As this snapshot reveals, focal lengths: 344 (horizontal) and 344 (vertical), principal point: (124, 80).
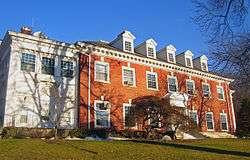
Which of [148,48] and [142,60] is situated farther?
[148,48]

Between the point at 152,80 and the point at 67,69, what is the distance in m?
8.22

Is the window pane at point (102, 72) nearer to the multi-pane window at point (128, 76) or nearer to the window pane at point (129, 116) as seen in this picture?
the multi-pane window at point (128, 76)

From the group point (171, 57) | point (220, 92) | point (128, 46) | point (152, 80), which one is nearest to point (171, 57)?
point (171, 57)

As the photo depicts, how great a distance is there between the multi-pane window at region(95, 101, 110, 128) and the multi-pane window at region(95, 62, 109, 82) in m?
1.96

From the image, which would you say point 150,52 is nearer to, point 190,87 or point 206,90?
point 190,87

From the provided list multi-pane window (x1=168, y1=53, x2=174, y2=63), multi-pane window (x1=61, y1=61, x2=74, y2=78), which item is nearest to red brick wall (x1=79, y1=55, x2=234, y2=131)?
multi-pane window (x1=61, y1=61, x2=74, y2=78)

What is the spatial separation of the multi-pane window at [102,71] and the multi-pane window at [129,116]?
286 cm

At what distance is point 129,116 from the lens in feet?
89.5

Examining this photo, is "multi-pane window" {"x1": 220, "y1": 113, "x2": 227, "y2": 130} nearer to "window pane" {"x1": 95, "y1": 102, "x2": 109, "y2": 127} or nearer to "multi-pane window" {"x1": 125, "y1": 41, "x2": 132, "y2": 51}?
"multi-pane window" {"x1": 125, "y1": 41, "x2": 132, "y2": 51}

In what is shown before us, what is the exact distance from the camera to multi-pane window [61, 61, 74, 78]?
2603 cm

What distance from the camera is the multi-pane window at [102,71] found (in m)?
27.4

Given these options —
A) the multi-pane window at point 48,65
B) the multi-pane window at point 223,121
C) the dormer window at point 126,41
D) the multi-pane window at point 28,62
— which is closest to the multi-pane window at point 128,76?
the dormer window at point 126,41

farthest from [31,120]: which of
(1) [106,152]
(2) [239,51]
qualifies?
(2) [239,51]

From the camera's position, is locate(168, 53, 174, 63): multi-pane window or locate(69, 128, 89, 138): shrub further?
locate(168, 53, 174, 63): multi-pane window
